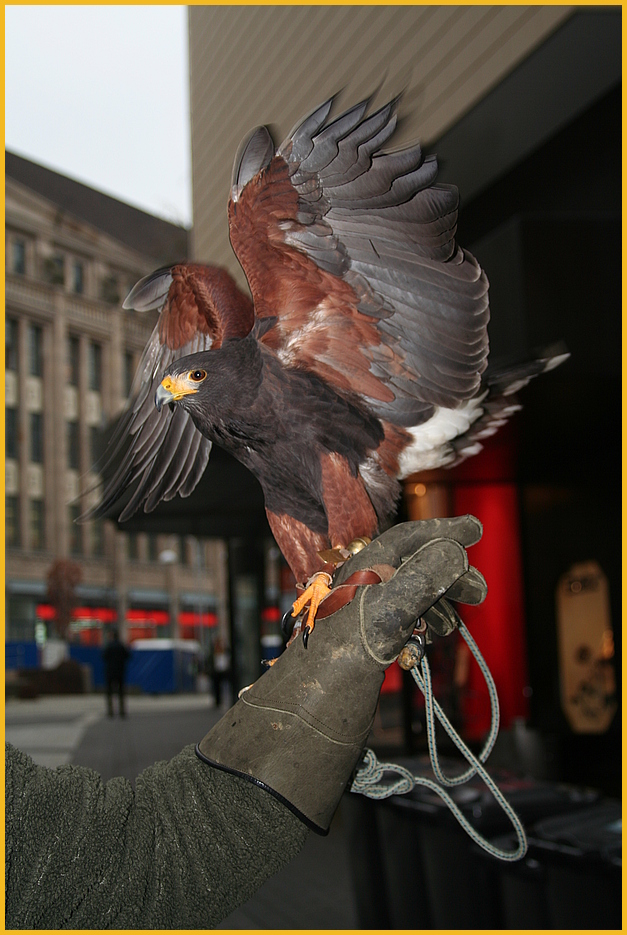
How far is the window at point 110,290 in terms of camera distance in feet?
6.17

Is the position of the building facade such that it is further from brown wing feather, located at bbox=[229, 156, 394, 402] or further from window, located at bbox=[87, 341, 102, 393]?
brown wing feather, located at bbox=[229, 156, 394, 402]

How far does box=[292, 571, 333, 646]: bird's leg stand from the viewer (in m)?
0.95

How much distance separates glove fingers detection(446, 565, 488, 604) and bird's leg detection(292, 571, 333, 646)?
0.17 metres

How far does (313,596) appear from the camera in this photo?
963 millimetres

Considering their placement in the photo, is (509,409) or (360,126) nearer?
(360,126)

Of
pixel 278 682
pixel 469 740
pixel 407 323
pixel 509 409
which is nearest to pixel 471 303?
pixel 407 323

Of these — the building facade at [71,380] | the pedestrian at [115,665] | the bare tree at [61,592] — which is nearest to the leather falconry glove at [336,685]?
the building facade at [71,380]

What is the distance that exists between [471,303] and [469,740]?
518 cm

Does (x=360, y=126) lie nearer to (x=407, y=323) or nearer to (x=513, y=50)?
(x=407, y=323)

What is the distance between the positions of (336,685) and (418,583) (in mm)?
186

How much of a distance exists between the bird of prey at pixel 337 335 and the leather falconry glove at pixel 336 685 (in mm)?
58

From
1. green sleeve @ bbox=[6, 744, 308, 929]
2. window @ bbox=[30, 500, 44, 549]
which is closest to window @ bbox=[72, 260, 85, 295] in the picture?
window @ bbox=[30, 500, 44, 549]

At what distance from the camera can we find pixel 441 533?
3.09ft

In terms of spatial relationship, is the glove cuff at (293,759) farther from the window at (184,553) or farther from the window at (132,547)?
the window at (184,553)
